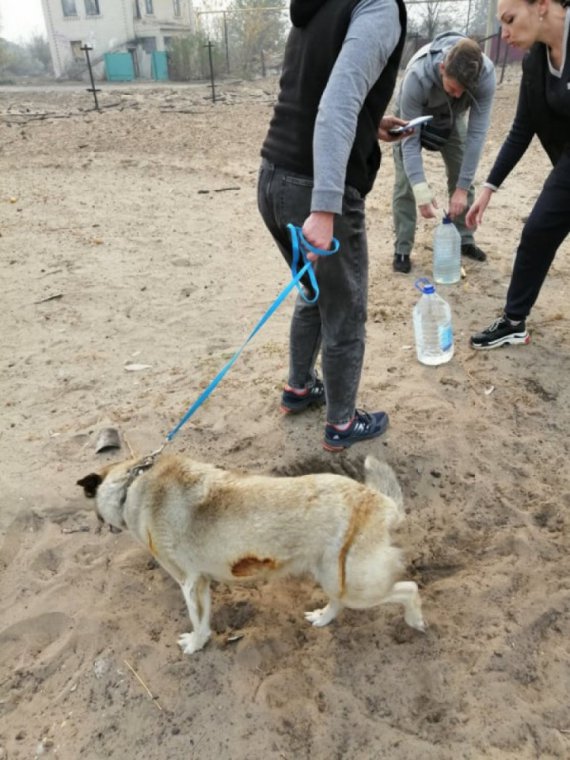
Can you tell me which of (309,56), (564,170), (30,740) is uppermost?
(309,56)

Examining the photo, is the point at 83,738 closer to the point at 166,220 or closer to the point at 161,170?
the point at 166,220

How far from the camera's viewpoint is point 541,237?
13.4ft

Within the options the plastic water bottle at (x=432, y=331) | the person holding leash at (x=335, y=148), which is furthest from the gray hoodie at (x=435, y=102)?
the person holding leash at (x=335, y=148)

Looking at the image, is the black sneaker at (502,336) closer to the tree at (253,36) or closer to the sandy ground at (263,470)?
the sandy ground at (263,470)

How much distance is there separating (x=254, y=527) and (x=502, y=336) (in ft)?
9.99

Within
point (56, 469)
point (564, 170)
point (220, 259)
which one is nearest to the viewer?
point (56, 469)

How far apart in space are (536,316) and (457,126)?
2025 millimetres

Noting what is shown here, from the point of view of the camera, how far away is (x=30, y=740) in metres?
2.23

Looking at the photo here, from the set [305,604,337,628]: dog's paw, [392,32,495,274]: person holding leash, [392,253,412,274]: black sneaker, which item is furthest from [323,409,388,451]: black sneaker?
[392,253,412,274]: black sneaker

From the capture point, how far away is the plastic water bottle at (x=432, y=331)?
439cm

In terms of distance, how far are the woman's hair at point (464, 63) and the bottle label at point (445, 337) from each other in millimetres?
1911

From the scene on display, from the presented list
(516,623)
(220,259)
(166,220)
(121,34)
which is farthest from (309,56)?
(121,34)

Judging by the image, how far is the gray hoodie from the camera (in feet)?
15.5

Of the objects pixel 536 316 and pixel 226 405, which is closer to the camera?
pixel 226 405
